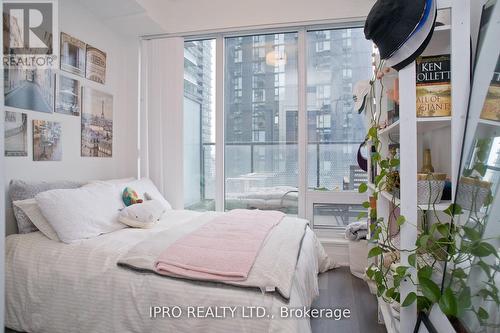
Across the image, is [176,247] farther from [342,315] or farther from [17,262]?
[342,315]

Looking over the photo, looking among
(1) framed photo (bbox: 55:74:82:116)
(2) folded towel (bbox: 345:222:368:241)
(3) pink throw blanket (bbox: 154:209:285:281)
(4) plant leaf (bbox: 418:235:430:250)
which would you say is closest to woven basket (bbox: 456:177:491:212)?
(4) plant leaf (bbox: 418:235:430:250)

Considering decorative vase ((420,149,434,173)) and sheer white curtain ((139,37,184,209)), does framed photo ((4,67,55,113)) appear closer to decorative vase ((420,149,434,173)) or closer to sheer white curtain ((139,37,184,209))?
sheer white curtain ((139,37,184,209))

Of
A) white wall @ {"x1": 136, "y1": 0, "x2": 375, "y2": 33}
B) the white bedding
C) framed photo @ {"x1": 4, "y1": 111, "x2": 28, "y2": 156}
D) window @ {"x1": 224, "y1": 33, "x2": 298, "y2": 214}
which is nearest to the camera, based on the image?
the white bedding

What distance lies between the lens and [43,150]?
7.39 feet

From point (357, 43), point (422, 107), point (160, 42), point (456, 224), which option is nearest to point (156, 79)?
point (160, 42)

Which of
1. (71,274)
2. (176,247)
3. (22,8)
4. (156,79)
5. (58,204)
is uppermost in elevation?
(22,8)

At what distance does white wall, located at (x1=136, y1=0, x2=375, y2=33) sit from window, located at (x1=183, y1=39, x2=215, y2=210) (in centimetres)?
28

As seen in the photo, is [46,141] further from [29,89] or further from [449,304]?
[449,304]

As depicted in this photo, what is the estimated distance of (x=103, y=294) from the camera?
144cm

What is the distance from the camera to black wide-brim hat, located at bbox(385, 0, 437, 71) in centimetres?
108

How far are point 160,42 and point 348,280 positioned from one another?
3.11 m

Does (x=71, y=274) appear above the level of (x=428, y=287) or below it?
below

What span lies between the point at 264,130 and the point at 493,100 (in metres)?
2.39

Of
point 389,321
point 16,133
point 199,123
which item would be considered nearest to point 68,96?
point 16,133
